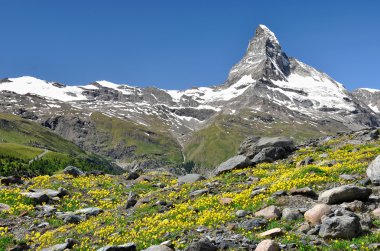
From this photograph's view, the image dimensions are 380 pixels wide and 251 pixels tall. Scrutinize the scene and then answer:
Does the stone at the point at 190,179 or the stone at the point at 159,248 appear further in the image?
the stone at the point at 190,179

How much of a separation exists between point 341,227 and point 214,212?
22.8ft

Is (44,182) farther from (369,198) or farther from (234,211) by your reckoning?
(369,198)

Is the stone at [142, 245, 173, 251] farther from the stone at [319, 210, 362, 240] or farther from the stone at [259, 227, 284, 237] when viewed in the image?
the stone at [319, 210, 362, 240]

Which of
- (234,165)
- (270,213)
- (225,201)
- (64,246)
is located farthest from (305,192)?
(234,165)

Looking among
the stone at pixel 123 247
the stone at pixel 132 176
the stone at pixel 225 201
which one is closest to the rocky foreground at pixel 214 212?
the stone at pixel 123 247

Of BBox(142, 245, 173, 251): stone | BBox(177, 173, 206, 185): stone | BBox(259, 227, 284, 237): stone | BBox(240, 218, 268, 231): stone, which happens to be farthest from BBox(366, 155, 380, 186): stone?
BBox(177, 173, 206, 185): stone

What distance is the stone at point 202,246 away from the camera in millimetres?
14938

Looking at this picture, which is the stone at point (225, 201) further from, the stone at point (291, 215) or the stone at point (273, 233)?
the stone at point (273, 233)

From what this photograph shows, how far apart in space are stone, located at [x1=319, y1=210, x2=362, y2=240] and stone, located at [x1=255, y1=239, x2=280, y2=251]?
2.05 m

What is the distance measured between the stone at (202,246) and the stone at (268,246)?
1.76 m

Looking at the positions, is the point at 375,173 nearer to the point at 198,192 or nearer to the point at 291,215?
the point at 291,215

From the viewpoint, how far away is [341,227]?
584 inches

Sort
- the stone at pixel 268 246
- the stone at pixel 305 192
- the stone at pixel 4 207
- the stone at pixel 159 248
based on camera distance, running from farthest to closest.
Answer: the stone at pixel 4 207 → the stone at pixel 305 192 → the stone at pixel 159 248 → the stone at pixel 268 246


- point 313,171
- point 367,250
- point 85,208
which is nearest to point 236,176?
point 313,171
